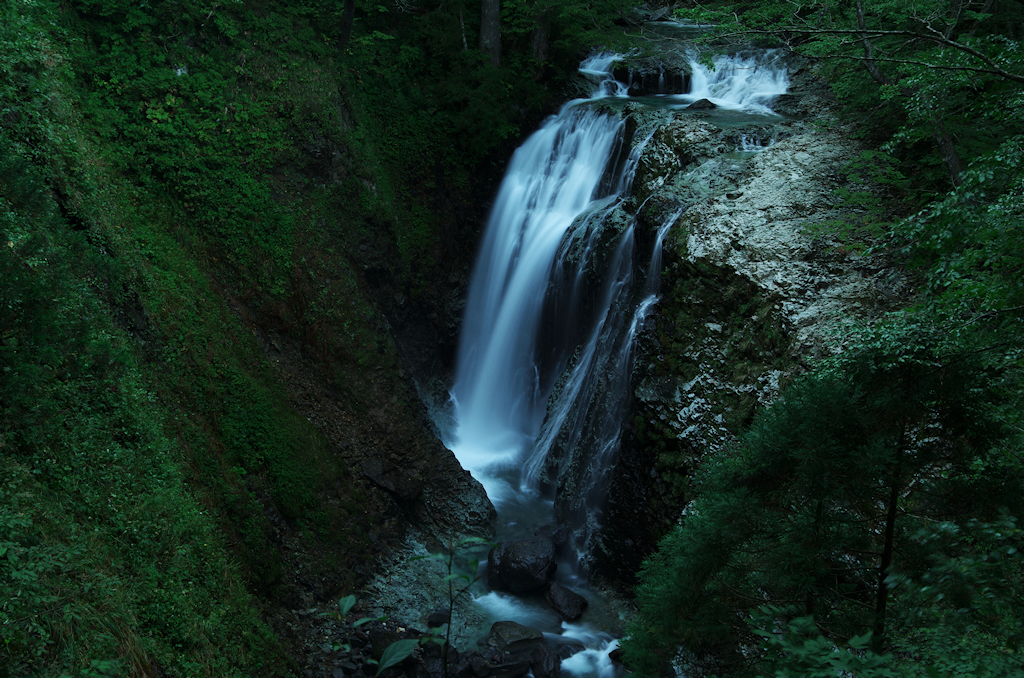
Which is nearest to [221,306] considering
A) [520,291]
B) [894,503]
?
[520,291]

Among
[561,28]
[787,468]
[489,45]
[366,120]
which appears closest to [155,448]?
[787,468]

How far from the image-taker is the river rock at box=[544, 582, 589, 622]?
27.6 feet

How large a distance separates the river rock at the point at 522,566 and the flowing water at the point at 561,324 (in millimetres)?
230

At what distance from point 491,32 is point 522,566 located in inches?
477

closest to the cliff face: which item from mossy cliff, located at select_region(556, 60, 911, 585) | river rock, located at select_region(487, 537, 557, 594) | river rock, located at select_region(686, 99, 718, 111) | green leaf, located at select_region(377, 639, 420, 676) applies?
mossy cliff, located at select_region(556, 60, 911, 585)

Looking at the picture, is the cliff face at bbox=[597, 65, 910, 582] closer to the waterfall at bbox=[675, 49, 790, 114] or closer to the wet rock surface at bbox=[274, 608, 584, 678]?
the wet rock surface at bbox=[274, 608, 584, 678]

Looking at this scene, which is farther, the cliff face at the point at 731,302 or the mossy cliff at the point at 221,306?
the cliff face at the point at 731,302

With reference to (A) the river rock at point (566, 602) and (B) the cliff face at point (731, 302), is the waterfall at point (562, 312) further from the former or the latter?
(A) the river rock at point (566, 602)

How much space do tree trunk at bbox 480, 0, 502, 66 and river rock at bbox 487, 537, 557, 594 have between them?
36.5 feet

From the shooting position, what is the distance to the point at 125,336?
22.2 ft

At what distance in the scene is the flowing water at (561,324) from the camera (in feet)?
31.4

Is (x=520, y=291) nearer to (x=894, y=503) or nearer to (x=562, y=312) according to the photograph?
(x=562, y=312)

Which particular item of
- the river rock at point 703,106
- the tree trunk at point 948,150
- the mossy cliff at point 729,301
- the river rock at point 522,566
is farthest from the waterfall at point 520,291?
the tree trunk at point 948,150

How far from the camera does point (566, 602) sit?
8500mm
